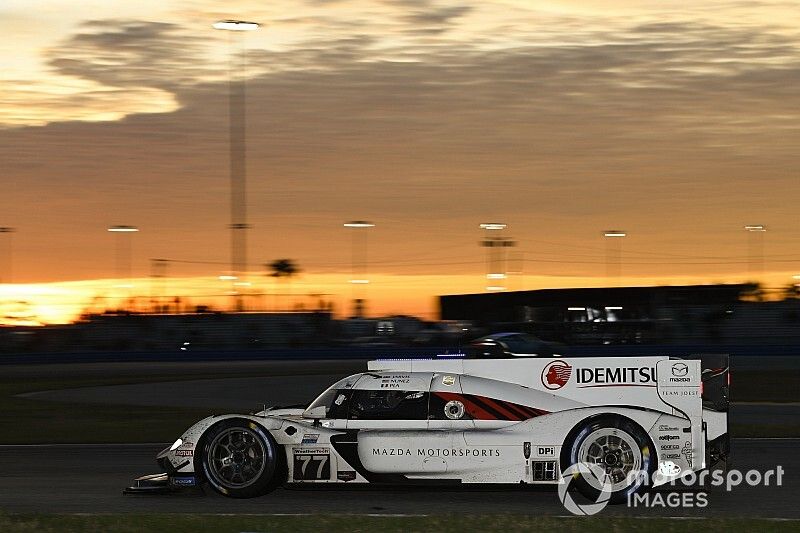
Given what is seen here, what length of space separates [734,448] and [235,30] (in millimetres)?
26739

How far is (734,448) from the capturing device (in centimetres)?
1377

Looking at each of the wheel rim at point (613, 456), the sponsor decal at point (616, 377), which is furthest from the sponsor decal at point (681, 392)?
the wheel rim at point (613, 456)

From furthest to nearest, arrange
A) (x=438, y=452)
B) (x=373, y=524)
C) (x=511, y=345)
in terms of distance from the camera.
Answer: (x=511, y=345) → (x=438, y=452) → (x=373, y=524)

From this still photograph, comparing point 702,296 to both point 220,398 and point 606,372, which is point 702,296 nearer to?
point 220,398

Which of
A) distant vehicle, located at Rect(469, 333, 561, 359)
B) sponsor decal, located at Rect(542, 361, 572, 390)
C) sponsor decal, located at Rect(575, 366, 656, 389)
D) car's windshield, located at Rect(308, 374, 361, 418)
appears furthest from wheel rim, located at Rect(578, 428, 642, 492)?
distant vehicle, located at Rect(469, 333, 561, 359)

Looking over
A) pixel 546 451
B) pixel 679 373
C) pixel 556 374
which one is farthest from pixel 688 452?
pixel 556 374

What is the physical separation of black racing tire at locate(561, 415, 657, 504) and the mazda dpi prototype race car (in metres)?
0.01

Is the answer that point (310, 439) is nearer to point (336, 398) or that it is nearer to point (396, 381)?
point (336, 398)

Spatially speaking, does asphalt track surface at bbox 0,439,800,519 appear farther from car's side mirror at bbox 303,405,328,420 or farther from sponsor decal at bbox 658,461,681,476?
car's side mirror at bbox 303,405,328,420

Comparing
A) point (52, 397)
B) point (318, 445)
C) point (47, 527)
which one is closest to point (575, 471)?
point (318, 445)

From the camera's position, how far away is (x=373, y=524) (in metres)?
8.20

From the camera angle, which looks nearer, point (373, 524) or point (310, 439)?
point (373, 524)

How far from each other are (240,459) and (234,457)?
2.2 inches

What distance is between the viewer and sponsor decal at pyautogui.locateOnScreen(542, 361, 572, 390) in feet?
32.0
